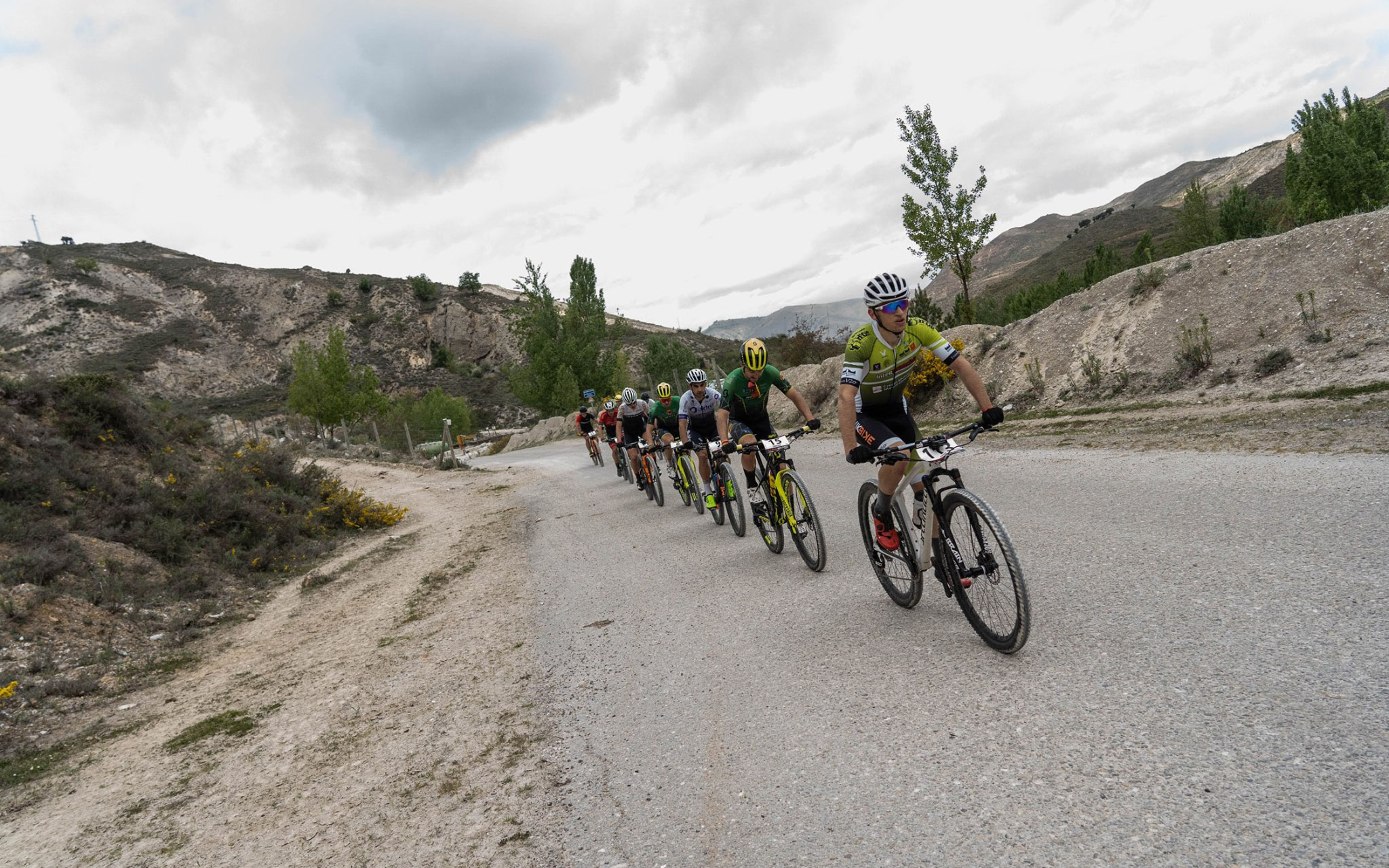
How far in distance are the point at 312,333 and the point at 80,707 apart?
8146 centimetres

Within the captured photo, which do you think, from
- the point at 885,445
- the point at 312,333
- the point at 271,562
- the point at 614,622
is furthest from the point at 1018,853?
the point at 312,333

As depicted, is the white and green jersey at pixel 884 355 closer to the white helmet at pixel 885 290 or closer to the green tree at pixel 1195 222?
the white helmet at pixel 885 290

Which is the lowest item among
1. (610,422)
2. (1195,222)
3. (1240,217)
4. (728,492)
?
(728,492)

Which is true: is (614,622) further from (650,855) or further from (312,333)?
(312,333)

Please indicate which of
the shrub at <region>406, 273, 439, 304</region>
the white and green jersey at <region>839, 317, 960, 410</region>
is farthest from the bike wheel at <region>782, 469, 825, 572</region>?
the shrub at <region>406, 273, 439, 304</region>

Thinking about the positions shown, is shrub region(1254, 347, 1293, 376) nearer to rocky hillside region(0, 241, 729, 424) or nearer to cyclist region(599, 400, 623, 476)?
cyclist region(599, 400, 623, 476)

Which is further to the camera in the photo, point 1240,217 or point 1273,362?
point 1240,217

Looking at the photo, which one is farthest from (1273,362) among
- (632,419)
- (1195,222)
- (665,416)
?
(1195,222)

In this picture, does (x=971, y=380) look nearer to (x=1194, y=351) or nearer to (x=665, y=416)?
(x=665, y=416)

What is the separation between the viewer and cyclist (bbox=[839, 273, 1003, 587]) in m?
4.71

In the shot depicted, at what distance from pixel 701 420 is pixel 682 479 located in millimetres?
2293

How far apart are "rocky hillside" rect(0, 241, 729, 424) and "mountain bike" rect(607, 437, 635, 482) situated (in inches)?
2044

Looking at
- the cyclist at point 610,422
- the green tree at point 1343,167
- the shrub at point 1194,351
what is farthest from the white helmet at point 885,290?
the green tree at point 1343,167

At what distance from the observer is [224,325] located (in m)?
72.6
